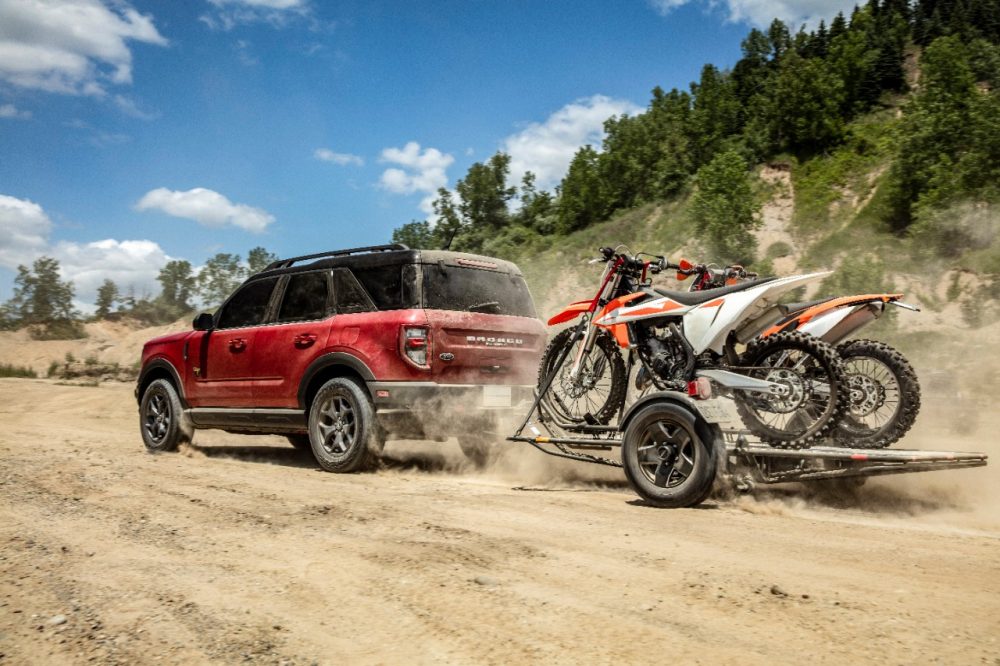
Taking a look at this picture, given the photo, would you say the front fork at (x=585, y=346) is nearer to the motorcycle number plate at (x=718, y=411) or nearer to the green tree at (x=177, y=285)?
the motorcycle number plate at (x=718, y=411)

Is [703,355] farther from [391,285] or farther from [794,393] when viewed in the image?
[391,285]

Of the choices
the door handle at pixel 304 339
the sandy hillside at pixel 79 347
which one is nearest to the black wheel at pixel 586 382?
the door handle at pixel 304 339

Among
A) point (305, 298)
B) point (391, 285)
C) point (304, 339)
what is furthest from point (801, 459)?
point (305, 298)

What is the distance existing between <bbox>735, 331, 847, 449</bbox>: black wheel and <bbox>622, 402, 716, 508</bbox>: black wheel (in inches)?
18.1

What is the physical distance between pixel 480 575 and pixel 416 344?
12.1 ft

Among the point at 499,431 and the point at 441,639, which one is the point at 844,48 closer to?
the point at 499,431

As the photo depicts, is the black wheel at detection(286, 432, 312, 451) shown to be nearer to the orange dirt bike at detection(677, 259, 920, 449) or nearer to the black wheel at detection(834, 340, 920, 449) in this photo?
the orange dirt bike at detection(677, 259, 920, 449)

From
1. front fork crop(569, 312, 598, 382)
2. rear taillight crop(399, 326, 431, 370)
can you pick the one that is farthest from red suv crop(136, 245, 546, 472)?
front fork crop(569, 312, 598, 382)

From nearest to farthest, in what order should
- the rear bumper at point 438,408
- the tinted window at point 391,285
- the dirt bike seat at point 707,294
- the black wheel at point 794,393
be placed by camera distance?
the black wheel at point 794,393
the dirt bike seat at point 707,294
the rear bumper at point 438,408
the tinted window at point 391,285

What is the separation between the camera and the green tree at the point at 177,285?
54.8 metres

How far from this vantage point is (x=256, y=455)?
9.53m

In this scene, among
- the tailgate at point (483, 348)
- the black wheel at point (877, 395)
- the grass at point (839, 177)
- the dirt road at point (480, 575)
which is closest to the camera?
the dirt road at point (480, 575)

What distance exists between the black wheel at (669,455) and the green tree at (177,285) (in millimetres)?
52859

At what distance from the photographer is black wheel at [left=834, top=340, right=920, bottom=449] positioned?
18.5 feet
